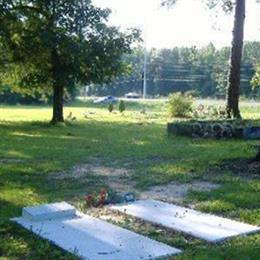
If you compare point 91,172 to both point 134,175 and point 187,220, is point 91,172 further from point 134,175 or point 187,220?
point 187,220

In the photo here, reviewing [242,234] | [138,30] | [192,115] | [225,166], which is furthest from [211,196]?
[192,115]

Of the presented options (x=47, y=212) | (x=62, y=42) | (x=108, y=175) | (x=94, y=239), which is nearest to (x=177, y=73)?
(x=62, y=42)

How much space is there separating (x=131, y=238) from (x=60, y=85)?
63.3 feet

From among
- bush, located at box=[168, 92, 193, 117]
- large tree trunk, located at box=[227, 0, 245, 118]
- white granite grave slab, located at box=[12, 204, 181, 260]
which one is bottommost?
bush, located at box=[168, 92, 193, 117]

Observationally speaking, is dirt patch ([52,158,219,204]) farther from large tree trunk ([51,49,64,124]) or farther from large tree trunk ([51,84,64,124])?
large tree trunk ([51,84,64,124])

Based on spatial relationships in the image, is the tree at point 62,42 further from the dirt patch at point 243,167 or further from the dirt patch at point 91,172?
the dirt patch at point 243,167

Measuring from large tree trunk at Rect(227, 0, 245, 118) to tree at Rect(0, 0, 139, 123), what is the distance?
4422 millimetres

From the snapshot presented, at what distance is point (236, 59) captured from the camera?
80.7 feet

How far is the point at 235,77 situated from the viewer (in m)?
24.7

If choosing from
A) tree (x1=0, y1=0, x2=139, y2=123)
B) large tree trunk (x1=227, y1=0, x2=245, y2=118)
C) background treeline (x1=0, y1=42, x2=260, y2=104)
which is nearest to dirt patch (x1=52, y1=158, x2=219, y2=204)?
tree (x1=0, y1=0, x2=139, y2=123)

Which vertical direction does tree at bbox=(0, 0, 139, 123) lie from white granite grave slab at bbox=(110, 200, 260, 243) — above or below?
above

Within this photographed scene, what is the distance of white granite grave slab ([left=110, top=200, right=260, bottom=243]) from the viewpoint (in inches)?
262

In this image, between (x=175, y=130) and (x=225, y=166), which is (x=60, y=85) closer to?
(x=175, y=130)

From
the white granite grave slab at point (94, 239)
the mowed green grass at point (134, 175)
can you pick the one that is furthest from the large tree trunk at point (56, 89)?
the white granite grave slab at point (94, 239)
